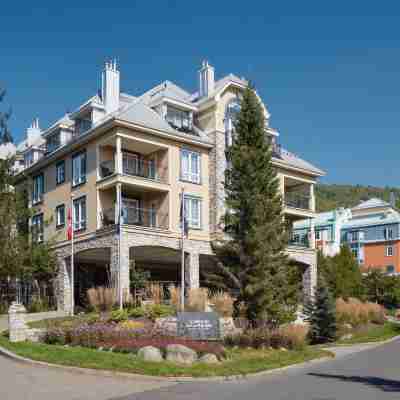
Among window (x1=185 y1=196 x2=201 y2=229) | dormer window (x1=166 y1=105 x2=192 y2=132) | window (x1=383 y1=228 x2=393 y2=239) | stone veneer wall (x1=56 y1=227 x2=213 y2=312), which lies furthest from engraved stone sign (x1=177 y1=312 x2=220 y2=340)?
window (x1=383 y1=228 x2=393 y2=239)

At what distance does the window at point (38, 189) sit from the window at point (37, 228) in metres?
1.11

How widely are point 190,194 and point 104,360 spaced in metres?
19.5

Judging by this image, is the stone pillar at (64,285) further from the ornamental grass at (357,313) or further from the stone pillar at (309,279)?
the stone pillar at (309,279)

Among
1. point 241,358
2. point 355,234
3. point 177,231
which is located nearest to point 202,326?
point 241,358

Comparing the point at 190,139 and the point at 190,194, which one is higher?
the point at 190,139

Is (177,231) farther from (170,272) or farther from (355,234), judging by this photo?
(355,234)

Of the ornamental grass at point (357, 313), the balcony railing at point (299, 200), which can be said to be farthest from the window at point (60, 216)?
the ornamental grass at point (357, 313)

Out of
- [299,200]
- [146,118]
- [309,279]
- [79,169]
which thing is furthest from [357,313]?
[79,169]

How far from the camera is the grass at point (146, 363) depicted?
14641 mm

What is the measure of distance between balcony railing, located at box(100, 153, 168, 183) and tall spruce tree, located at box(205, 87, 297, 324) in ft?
20.5

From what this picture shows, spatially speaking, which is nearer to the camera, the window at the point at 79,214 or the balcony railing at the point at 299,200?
the window at the point at 79,214

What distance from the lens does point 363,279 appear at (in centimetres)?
4972

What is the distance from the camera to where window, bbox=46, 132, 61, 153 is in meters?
38.5

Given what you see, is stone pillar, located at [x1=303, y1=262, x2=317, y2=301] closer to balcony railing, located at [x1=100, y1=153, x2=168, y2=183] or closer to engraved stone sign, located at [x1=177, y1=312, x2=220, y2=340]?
balcony railing, located at [x1=100, y1=153, x2=168, y2=183]
